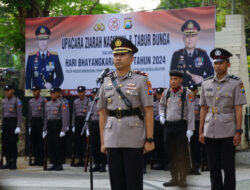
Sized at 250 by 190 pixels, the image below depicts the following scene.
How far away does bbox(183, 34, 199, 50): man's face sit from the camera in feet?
40.1

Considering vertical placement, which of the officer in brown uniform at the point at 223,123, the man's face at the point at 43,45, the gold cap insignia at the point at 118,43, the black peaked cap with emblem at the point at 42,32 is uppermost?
the black peaked cap with emblem at the point at 42,32

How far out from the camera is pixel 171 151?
8883mm

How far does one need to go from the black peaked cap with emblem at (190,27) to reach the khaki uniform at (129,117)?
733cm

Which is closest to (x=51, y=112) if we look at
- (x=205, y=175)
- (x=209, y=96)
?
(x=205, y=175)

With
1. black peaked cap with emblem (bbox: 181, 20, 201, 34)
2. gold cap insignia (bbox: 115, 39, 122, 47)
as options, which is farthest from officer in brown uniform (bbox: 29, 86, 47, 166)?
gold cap insignia (bbox: 115, 39, 122, 47)

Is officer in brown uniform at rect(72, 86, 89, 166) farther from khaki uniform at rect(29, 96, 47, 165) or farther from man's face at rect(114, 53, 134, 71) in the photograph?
man's face at rect(114, 53, 134, 71)

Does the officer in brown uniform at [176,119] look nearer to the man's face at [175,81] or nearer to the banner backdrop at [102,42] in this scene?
the man's face at [175,81]

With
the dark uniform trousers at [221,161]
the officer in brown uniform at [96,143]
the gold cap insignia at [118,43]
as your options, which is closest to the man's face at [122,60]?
the gold cap insignia at [118,43]

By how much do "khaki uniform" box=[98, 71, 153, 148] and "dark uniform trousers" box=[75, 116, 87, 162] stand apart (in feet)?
25.2

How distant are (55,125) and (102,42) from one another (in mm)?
2645

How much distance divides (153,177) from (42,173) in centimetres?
275

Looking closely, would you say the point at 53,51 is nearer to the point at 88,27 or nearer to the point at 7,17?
the point at 88,27

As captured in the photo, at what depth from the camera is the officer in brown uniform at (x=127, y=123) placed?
196 inches

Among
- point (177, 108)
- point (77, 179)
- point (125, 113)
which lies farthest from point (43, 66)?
point (125, 113)
